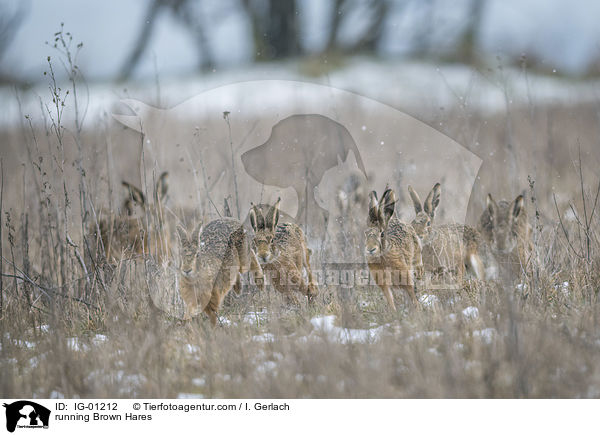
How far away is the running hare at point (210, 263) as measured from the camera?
9.62ft

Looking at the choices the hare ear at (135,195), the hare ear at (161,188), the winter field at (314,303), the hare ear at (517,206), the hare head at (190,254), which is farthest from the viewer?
the hare ear at (135,195)

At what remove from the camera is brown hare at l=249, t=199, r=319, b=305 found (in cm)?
294

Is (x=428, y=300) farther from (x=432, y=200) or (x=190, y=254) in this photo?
(x=190, y=254)

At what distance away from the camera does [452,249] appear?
351 cm

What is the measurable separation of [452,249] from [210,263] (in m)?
1.59

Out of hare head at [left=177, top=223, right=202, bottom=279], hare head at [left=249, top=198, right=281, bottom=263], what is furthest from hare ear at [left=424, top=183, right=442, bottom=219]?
hare head at [left=177, top=223, right=202, bottom=279]

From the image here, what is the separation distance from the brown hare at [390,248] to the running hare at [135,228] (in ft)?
4.21

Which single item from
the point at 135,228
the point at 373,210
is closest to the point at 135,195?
the point at 135,228

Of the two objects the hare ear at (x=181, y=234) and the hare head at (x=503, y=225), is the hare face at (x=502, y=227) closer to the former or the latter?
the hare head at (x=503, y=225)

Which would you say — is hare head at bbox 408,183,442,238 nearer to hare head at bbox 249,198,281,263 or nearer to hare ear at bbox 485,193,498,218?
hare ear at bbox 485,193,498,218

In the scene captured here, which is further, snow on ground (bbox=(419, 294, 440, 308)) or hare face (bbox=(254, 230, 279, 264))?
snow on ground (bbox=(419, 294, 440, 308))

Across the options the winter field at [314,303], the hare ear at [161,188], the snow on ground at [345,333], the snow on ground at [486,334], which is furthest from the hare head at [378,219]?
the hare ear at [161,188]
